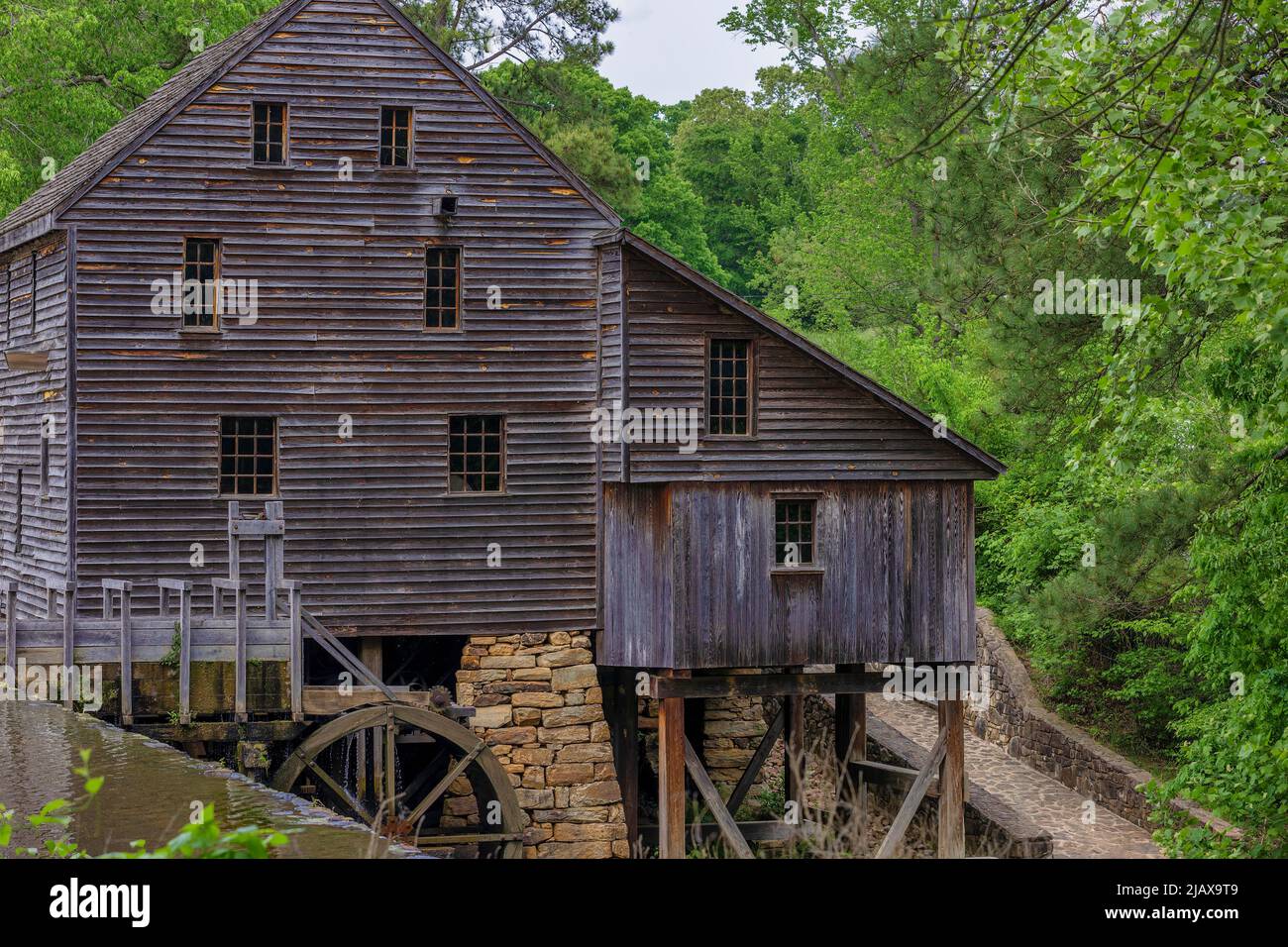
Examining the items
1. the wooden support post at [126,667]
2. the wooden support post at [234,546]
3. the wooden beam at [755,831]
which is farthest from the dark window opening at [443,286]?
the wooden beam at [755,831]

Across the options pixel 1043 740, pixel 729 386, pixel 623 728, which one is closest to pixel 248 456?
pixel 729 386

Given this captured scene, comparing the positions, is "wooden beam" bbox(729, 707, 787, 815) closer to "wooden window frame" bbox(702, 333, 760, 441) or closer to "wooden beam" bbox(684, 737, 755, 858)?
"wooden beam" bbox(684, 737, 755, 858)

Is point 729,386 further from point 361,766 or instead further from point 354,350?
point 361,766

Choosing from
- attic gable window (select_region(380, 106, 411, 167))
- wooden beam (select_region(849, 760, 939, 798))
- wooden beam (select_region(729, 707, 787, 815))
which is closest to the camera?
attic gable window (select_region(380, 106, 411, 167))

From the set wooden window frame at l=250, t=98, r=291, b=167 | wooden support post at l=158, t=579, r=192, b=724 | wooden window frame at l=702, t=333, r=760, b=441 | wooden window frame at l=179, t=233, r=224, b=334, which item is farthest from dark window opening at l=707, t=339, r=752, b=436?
wooden support post at l=158, t=579, r=192, b=724

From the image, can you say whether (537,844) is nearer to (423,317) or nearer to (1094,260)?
(423,317)

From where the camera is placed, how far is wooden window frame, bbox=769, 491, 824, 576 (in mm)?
20281

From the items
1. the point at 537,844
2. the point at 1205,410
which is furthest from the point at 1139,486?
the point at 537,844

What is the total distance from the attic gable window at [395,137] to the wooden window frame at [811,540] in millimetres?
6659

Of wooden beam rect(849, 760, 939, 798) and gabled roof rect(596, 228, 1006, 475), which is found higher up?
gabled roof rect(596, 228, 1006, 475)

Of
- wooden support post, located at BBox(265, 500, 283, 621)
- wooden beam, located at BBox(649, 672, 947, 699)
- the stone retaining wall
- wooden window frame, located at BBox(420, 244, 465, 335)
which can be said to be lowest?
the stone retaining wall

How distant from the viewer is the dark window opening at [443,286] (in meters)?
21.1

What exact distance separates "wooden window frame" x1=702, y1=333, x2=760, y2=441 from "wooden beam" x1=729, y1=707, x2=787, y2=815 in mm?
4674
